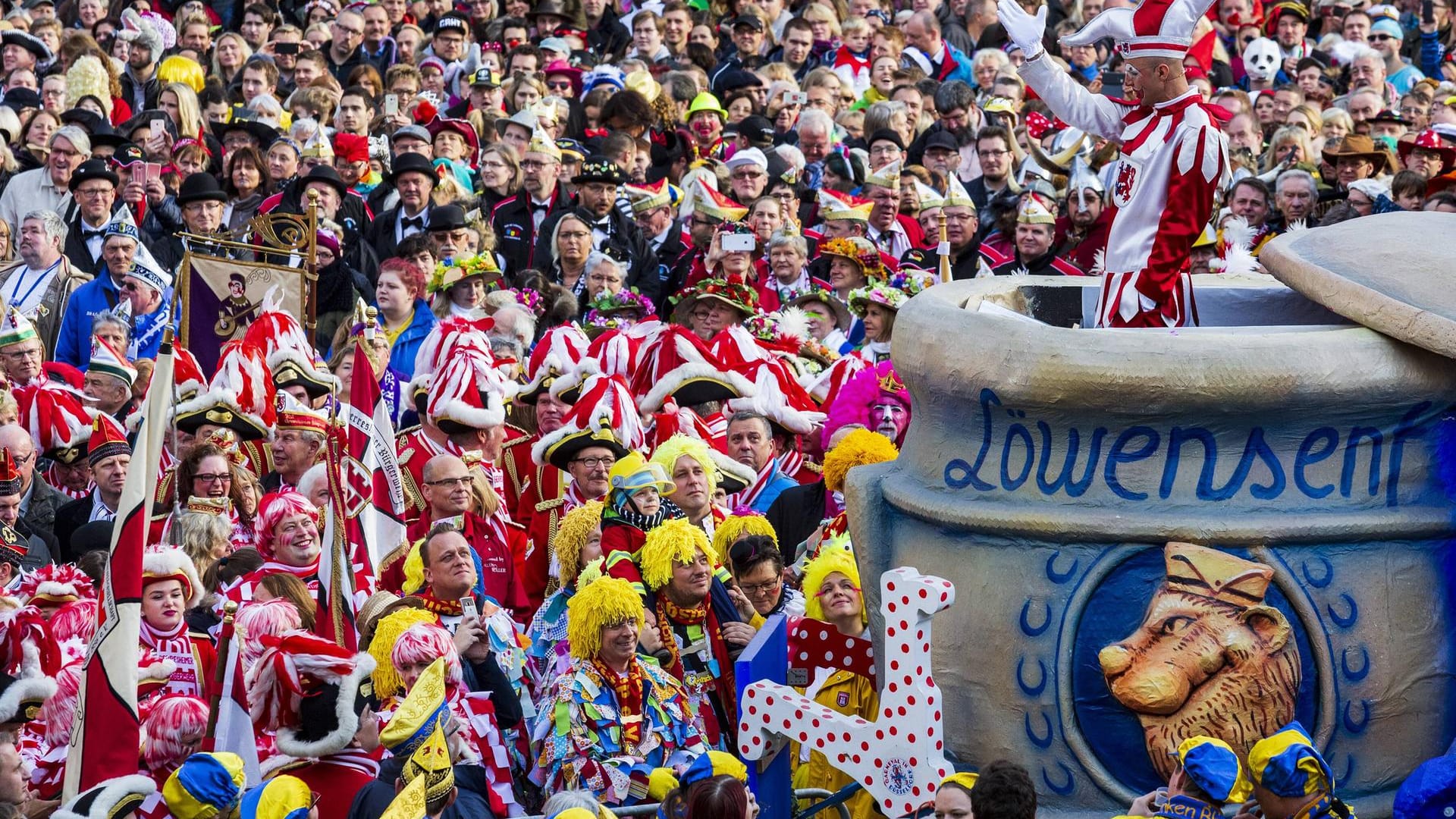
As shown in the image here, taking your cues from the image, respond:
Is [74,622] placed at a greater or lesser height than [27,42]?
greater

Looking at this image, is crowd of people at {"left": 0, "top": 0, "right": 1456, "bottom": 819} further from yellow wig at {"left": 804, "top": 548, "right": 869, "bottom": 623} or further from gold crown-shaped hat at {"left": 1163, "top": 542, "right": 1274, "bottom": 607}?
gold crown-shaped hat at {"left": 1163, "top": 542, "right": 1274, "bottom": 607}

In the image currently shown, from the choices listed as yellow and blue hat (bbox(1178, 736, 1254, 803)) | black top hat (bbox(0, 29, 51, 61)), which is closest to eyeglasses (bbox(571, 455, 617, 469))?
yellow and blue hat (bbox(1178, 736, 1254, 803))

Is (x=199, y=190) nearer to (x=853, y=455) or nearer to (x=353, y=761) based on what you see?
(x=853, y=455)

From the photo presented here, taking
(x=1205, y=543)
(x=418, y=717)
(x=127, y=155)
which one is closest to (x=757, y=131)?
(x=127, y=155)

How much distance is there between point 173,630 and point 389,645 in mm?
1190

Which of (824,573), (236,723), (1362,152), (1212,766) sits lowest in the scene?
(236,723)

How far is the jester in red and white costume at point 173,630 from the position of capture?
826cm

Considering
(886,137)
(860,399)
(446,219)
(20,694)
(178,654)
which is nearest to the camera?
(20,694)

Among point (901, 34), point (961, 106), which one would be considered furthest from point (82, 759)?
point (901, 34)

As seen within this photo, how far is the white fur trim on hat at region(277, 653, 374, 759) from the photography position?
6988mm

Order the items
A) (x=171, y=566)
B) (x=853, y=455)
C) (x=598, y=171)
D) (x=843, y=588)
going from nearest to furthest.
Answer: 1. (x=843, y=588)
2. (x=171, y=566)
3. (x=853, y=455)
4. (x=598, y=171)

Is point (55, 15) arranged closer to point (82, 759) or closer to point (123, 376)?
point (123, 376)

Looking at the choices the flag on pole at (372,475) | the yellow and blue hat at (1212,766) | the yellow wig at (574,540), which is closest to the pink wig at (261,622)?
the yellow wig at (574,540)

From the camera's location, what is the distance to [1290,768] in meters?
5.74
